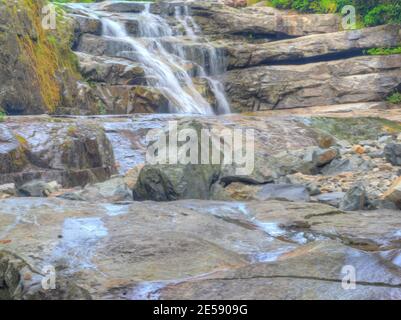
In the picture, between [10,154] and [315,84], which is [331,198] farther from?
[315,84]

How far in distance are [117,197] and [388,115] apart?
36.3 ft

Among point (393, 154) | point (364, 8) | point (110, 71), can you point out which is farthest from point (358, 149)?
point (364, 8)

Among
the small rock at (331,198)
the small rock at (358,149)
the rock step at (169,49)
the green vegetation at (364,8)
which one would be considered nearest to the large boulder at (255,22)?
the green vegetation at (364,8)

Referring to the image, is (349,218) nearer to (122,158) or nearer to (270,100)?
(122,158)

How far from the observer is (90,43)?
58.6 feet

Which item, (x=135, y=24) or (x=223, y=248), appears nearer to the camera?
(x=223, y=248)

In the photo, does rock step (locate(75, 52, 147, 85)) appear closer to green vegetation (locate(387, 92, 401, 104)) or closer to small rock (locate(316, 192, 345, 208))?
green vegetation (locate(387, 92, 401, 104))

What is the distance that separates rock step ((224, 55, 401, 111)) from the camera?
63.6 feet

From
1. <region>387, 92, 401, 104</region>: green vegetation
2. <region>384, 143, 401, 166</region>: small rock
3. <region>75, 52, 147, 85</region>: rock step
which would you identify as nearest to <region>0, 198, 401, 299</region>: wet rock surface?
<region>384, 143, 401, 166</region>: small rock

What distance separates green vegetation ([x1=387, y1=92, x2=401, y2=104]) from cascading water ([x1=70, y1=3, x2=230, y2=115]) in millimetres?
5379

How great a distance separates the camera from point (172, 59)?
18.6 m

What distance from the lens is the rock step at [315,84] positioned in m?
19.4

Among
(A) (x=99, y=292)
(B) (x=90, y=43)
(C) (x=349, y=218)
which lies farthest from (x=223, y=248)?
(B) (x=90, y=43)

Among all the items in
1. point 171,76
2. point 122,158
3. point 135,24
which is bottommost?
point 122,158
